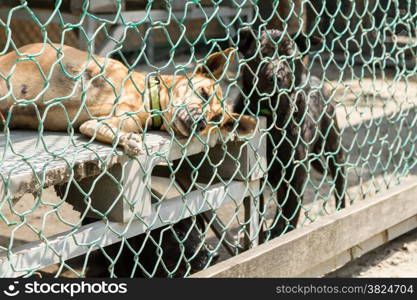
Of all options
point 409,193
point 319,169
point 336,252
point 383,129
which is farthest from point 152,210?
point 383,129

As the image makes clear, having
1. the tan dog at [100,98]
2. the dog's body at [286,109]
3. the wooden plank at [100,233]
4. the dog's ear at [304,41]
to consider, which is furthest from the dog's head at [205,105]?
the dog's ear at [304,41]

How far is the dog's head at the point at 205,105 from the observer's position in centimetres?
295

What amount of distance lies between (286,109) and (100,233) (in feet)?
5.15

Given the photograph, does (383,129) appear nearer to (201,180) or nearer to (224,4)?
(224,4)

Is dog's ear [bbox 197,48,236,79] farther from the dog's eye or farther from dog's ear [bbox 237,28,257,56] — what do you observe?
dog's ear [bbox 237,28,257,56]

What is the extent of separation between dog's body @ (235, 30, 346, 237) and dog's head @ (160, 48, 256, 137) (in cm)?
16

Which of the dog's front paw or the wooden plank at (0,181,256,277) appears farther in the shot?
the dog's front paw

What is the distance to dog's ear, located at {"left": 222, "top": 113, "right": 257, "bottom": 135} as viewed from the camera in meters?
3.18

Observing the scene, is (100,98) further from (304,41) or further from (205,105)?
(304,41)

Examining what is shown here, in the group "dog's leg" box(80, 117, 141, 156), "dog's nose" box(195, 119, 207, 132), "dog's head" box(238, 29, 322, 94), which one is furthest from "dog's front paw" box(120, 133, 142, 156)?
"dog's head" box(238, 29, 322, 94)

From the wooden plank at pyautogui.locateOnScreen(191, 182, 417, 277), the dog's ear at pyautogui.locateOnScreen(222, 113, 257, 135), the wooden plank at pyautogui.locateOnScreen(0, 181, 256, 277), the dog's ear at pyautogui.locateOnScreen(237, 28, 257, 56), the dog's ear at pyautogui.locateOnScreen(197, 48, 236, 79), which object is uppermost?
the dog's ear at pyautogui.locateOnScreen(237, 28, 257, 56)

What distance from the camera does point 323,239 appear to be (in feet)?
11.3

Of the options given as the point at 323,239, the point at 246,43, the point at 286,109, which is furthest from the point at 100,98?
the point at 323,239

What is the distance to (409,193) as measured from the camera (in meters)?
4.05
